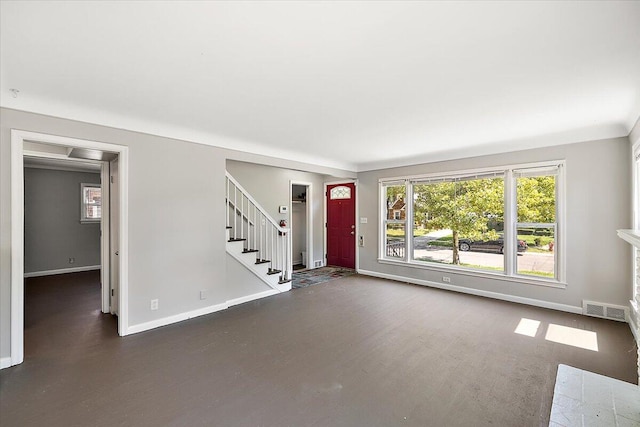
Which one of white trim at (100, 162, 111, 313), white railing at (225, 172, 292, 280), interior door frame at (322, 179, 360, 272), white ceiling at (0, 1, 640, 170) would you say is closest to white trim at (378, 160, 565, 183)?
white ceiling at (0, 1, 640, 170)

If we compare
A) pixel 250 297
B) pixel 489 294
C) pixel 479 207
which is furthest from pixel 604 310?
pixel 250 297

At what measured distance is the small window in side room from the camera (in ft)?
22.2

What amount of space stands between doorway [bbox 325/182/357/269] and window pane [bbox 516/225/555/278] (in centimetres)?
325

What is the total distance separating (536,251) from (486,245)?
68 cm

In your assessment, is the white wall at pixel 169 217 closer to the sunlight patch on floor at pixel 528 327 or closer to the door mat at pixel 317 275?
the door mat at pixel 317 275

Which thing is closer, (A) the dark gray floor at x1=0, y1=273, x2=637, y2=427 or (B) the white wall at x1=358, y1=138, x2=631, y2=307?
(A) the dark gray floor at x1=0, y1=273, x2=637, y2=427

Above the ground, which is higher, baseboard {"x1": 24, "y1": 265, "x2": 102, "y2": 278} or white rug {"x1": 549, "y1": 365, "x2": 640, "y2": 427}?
Answer: baseboard {"x1": 24, "y1": 265, "x2": 102, "y2": 278}

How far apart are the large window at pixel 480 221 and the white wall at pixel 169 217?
3.54 metres

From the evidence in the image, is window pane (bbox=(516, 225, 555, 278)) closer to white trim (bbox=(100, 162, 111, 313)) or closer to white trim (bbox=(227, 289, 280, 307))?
white trim (bbox=(227, 289, 280, 307))

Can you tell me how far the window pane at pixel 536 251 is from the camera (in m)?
4.17

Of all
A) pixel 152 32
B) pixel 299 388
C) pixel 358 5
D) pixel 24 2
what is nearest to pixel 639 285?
pixel 299 388

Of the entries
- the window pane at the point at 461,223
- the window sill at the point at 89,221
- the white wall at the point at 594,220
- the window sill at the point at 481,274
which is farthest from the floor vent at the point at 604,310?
the window sill at the point at 89,221

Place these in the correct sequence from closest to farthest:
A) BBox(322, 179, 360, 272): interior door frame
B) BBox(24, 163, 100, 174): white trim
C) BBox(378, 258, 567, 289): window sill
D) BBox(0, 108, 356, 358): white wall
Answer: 1. BBox(0, 108, 356, 358): white wall
2. BBox(378, 258, 567, 289): window sill
3. BBox(24, 163, 100, 174): white trim
4. BBox(322, 179, 360, 272): interior door frame

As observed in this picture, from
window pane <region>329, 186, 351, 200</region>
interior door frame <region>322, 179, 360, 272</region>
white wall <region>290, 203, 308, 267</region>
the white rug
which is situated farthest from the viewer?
white wall <region>290, 203, 308, 267</region>
